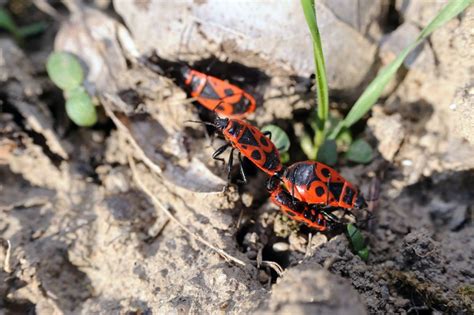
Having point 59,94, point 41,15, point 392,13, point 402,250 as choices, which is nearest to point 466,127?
point 402,250

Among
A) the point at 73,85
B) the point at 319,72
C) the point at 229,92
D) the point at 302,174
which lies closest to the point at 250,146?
the point at 302,174

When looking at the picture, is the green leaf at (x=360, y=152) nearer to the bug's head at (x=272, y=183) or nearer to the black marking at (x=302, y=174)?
the black marking at (x=302, y=174)

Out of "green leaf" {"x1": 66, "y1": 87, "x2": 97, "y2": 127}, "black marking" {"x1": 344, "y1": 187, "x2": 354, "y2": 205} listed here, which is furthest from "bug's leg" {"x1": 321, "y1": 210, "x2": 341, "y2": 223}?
"green leaf" {"x1": 66, "y1": 87, "x2": 97, "y2": 127}

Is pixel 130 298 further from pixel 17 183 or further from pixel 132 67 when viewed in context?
pixel 132 67

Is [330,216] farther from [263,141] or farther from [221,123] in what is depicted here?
[221,123]

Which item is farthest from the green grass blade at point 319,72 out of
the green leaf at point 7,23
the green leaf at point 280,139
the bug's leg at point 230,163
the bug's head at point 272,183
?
the green leaf at point 7,23
